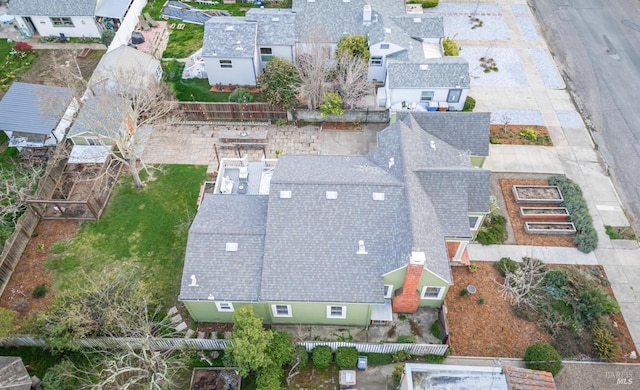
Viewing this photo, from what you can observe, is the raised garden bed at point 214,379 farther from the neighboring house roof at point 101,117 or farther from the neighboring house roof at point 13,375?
the neighboring house roof at point 101,117

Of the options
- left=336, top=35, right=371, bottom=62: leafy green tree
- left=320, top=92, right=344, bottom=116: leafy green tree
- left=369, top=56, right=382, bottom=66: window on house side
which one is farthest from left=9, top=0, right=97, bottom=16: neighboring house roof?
left=369, top=56, right=382, bottom=66: window on house side

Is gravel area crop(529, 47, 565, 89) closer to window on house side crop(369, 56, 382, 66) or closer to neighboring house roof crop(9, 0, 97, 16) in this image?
window on house side crop(369, 56, 382, 66)

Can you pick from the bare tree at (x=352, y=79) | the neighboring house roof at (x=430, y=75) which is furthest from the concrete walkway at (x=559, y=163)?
the bare tree at (x=352, y=79)

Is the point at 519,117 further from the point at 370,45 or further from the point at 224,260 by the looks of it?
the point at 224,260

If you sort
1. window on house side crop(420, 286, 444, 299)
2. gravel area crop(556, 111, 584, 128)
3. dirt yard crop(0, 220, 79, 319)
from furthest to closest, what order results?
1. gravel area crop(556, 111, 584, 128)
2. dirt yard crop(0, 220, 79, 319)
3. window on house side crop(420, 286, 444, 299)

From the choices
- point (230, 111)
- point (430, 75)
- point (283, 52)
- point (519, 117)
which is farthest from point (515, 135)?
point (230, 111)

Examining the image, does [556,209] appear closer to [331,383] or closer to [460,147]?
[460,147]

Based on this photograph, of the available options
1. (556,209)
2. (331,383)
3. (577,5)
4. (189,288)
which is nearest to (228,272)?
(189,288)
